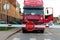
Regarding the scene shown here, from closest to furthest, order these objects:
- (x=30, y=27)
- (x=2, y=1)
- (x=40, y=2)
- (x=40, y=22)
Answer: (x=30, y=27), (x=40, y=22), (x=40, y=2), (x=2, y=1)

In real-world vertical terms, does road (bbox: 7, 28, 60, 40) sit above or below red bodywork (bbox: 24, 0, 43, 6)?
below

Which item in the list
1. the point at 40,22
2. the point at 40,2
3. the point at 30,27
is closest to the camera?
the point at 30,27

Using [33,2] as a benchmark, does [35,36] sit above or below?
below

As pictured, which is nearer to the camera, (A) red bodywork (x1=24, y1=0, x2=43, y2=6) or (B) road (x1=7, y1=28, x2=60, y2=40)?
(B) road (x1=7, y1=28, x2=60, y2=40)

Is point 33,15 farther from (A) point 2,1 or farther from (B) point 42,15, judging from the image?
(A) point 2,1

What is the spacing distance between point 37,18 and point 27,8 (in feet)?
5.81

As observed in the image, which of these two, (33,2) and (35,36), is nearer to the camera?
(35,36)

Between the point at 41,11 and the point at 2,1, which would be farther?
the point at 2,1

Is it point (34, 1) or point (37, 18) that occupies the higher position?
point (34, 1)

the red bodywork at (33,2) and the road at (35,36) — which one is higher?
the red bodywork at (33,2)

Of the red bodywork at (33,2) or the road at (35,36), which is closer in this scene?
the road at (35,36)

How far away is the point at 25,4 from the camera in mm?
32344

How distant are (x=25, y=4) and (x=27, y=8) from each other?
0.86m

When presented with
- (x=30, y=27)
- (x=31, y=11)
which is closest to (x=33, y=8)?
(x=31, y=11)
